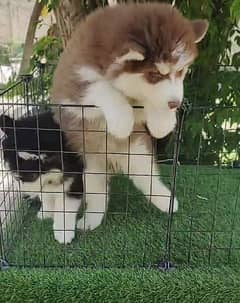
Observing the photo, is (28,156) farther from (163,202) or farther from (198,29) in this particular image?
(198,29)

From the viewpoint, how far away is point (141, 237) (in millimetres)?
1131

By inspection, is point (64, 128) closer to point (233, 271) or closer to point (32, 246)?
point (32, 246)

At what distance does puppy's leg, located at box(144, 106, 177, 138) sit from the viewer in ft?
3.14

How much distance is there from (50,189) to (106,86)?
346mm

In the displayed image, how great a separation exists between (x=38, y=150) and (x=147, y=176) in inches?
12.1

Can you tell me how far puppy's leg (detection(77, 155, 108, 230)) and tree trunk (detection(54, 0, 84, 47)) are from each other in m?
0.64

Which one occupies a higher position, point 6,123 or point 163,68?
point 163,68

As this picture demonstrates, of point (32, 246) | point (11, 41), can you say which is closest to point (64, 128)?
point (32, 246)

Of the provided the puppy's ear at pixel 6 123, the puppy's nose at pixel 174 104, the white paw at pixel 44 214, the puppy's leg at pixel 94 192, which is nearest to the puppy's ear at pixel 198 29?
the puppy's nose at pixel 174 104

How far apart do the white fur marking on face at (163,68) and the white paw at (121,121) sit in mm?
116

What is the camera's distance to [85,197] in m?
1.18

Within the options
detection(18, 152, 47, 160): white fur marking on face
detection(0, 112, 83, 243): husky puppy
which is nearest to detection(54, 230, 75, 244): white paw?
detection(0, 112, 83, 243): husky puppy

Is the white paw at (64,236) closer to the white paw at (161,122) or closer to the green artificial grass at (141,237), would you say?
the green artificial grass at (141,237)

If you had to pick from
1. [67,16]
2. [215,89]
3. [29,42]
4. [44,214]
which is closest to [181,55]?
[44,214]
